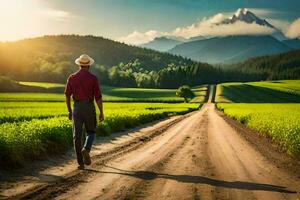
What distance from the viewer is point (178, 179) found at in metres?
10.1

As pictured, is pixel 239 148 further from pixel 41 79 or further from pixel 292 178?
pixel 41 79

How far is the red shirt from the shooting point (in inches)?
459

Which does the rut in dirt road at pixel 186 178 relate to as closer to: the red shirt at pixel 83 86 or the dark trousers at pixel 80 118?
the dark trousers at pixel 80 118

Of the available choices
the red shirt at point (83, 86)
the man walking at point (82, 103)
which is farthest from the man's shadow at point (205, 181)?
the red shirt at point (83, 86)

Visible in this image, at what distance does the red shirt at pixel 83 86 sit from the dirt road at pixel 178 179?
1.97 m

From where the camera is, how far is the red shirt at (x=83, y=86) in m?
11.7

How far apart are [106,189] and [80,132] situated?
3202mm

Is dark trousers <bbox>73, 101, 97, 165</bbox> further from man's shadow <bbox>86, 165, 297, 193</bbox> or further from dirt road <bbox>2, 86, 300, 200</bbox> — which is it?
man's shadow <bbox>86, 165, 297, 193</bbox>

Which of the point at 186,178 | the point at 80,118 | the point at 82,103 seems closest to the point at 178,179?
the point at 186,178

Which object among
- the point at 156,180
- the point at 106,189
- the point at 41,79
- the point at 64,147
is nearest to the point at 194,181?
the point at 156,180

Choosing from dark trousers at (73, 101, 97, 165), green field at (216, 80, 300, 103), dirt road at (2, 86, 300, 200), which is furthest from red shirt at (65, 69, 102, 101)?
green field at (216, 80, 300, 103)

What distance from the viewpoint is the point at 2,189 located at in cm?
864

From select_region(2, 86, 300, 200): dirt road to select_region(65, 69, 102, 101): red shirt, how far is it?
197 cm

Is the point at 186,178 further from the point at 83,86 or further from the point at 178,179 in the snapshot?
the point at 83,86
